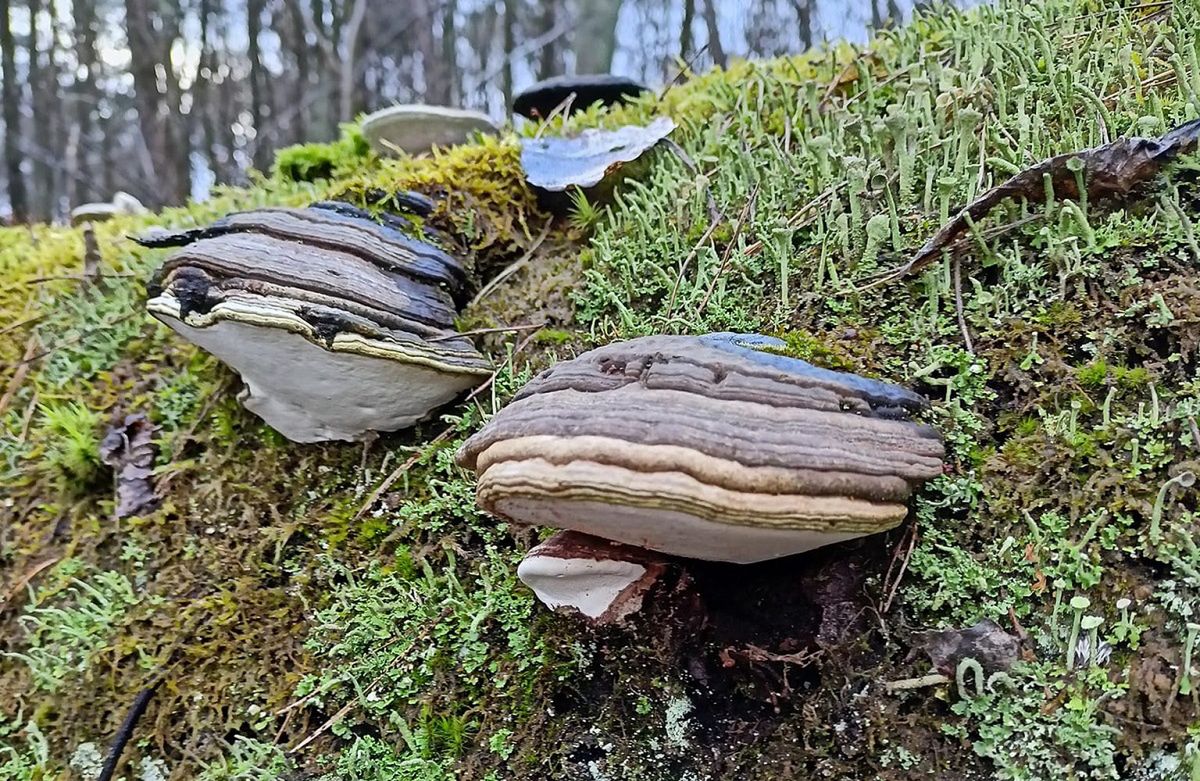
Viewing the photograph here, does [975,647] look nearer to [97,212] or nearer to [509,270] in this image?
[509,270]

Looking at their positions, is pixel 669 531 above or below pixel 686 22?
below

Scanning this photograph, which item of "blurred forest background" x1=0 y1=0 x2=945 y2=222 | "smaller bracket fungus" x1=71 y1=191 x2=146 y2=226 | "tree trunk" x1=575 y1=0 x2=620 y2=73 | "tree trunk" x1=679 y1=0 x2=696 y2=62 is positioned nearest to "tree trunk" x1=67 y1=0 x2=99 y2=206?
"blurred forest background" x1=0 y1=0 x2=945 y2=222

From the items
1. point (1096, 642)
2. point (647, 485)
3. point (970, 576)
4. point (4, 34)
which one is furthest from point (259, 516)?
point (4, 34)

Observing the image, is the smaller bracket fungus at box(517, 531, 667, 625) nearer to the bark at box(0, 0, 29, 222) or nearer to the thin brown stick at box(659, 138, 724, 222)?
the thin brown stick at box(659, 138, 724, 222)

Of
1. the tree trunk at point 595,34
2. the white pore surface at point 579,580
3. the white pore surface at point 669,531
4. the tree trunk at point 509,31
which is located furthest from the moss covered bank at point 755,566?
the tree trunk at point 509,31

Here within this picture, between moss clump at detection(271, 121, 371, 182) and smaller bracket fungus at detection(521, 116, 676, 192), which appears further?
moss clump at detection(271, 121, 371, 182)

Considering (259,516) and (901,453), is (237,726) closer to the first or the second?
(259,516)

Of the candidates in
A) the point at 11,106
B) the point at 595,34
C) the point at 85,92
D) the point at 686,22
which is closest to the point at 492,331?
the point at 595,34
